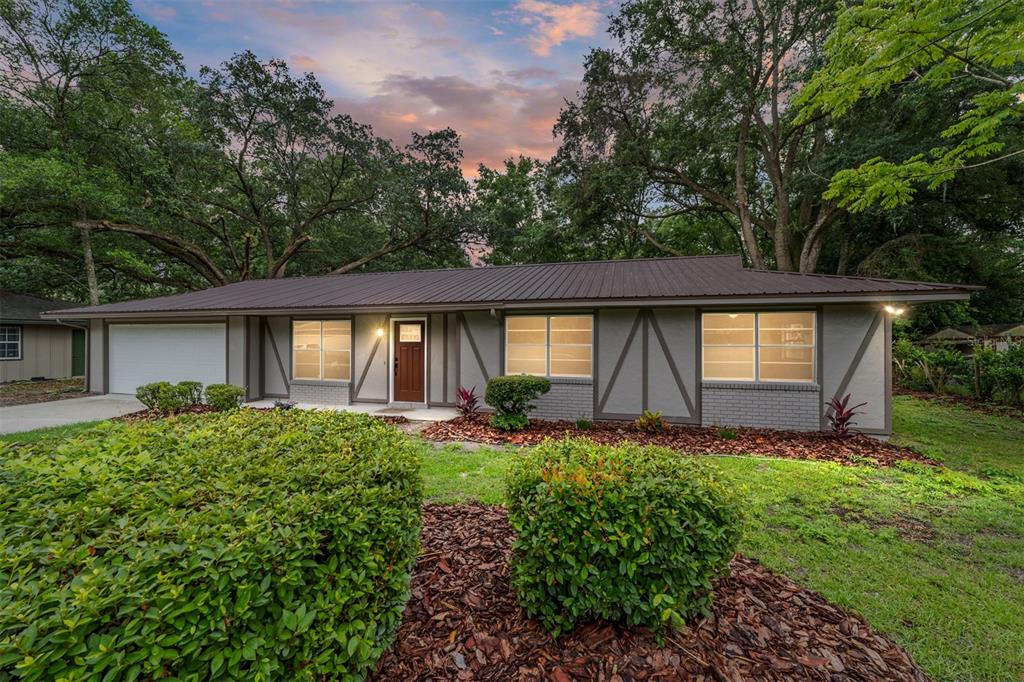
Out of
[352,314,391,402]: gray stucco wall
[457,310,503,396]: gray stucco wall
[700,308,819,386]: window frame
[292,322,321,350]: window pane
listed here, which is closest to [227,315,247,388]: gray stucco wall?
[292,322,321,350]: window pane

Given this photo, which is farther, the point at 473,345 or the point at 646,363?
the point at 473,345

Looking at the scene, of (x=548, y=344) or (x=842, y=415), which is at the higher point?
(x=548, y=344)

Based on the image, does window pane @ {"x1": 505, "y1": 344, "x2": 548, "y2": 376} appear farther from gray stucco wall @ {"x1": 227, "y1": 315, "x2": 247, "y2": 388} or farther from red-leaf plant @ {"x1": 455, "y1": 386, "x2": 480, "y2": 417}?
gray stucco wall @ {"x1": 227, "y1": 315, "x2": 247, "y2": 388}

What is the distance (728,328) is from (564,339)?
3.01 metres

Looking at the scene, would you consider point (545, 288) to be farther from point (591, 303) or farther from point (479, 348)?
point (479, 348)

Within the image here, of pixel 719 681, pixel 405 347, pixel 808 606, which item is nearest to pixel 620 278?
pixel 405 347

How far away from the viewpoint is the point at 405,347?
383 inches

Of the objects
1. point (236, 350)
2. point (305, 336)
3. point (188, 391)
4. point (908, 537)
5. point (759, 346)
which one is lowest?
point (908, 537)

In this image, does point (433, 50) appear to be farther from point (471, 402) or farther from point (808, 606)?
point (808, 606)

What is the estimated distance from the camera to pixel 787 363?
740cm

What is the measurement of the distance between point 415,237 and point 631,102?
35.3ft

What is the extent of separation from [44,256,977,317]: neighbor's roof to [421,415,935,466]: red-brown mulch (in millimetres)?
2244

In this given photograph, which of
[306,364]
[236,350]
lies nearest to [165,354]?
[236,350]

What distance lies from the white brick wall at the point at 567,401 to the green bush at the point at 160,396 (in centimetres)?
773
